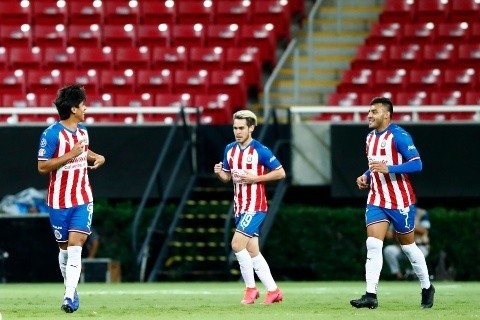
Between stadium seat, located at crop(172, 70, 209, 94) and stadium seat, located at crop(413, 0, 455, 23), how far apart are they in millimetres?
4456

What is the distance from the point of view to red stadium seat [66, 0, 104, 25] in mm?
26859

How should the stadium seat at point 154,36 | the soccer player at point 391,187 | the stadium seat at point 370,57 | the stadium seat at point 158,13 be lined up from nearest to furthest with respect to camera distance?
the soccer player at point 391,187 → the stadium seat at point 370,57 → the stadium seat at point 154,36 → the stadium seat at point 158,13

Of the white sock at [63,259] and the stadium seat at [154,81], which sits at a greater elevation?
the stadium seat at [154,81]

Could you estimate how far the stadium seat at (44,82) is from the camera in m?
25.0

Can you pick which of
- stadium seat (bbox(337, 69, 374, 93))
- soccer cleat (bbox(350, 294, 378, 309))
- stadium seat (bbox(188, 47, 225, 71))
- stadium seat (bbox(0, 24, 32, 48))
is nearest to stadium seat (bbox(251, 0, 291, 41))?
stadium seat (bbox(188, 47, 225, 71))

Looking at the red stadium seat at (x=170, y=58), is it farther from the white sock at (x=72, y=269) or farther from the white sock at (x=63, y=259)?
the white sock at (x=72, y=269)

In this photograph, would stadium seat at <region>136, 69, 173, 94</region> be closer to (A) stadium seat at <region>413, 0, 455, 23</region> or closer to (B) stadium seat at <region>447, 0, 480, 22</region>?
(A) stadium seat at <region>413, 0, 455, 23</region>

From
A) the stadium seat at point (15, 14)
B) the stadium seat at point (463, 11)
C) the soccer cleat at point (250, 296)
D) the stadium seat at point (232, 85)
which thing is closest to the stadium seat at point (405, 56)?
the stadium seat at point (463, 11)

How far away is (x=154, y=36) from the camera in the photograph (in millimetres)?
26031

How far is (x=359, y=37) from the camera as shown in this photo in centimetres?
2658

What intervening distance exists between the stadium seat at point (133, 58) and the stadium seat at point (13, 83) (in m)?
1.76

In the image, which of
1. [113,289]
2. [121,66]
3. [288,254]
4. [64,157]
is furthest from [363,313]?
[121,66]

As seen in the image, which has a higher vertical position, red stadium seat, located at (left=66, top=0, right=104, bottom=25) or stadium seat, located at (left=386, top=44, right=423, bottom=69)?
red stadium seat, located at (left=66, top=0, right=104, bottom=25)

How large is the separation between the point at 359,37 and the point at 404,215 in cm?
1409
